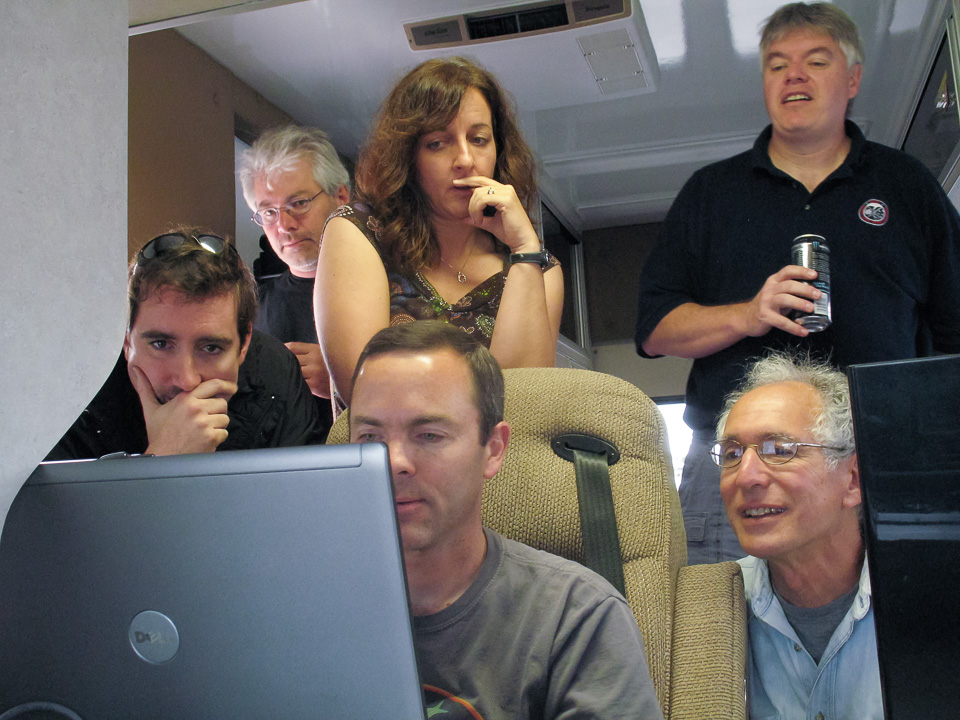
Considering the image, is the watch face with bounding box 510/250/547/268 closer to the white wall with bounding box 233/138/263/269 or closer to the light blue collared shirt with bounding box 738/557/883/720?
the light blue collared shirt with bounding box 738/557/883/720

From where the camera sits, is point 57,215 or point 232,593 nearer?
point 232,593

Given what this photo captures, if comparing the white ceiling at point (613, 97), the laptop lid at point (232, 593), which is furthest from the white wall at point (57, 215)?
the white ceiling at point (613, 97)

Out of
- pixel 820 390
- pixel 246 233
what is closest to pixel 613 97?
pixel 246 233

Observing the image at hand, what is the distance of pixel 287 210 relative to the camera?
2.24 m

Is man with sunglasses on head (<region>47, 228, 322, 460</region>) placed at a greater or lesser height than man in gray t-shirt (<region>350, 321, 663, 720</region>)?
greater

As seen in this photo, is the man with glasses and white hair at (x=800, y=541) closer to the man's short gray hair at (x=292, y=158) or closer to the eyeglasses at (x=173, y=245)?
the eyeglasses at (x=173, y=245)

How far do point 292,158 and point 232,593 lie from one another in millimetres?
1946

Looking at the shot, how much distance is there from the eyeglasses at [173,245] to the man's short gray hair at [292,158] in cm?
76

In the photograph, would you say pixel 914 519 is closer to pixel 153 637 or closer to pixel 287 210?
pixel 153 637

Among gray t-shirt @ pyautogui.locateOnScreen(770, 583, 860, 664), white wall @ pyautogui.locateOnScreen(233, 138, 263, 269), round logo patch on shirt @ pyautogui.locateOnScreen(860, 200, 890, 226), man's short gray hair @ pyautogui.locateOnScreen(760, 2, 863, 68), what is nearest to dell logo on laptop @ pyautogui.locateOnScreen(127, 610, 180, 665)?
gray t-shirt @ pyautogui.locateOnScreen(770, 583, 860, 664)

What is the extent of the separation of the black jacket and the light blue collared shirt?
2.47 ft

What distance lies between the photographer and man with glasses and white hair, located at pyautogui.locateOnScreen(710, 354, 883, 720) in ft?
3.92

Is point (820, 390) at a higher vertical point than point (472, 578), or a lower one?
higher

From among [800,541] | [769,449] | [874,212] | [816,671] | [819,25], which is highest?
[819,25]
